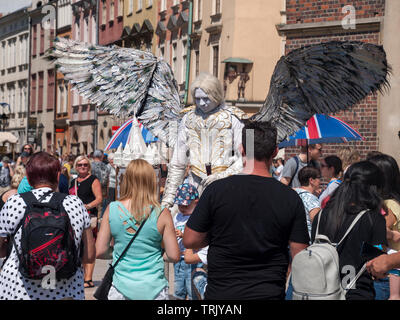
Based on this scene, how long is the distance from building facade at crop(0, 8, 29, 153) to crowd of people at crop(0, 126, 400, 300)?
4883 centimetres

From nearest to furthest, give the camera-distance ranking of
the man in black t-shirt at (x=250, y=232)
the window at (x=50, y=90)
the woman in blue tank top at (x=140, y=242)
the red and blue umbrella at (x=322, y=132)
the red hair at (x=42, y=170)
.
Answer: the man in black t-shirt at (x=250, y=232)
the red hair at (x=42, y=170)
the woman in blue tank top at (x=140, y=242)
the red and blue umbrella at (x=322, y=132)
the window at (x=50, y=90)

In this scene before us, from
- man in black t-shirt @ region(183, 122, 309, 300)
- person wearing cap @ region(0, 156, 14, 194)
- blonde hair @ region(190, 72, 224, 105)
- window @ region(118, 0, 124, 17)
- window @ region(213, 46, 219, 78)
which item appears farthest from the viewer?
window @ region(118, 0, 124, 17)

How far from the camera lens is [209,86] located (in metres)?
6.90

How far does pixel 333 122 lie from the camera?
13047 mm

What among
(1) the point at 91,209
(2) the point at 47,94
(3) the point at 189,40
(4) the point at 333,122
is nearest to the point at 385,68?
(1) the point at 91,209

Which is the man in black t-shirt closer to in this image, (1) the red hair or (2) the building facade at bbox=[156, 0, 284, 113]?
(1) the red hair

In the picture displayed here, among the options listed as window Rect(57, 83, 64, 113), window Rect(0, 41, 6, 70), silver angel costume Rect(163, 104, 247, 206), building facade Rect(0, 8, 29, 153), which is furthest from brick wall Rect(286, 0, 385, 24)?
window Rect(0, 41, 6, 70)

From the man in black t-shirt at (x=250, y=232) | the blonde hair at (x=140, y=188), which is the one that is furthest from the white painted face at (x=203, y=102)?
the man in black t-shirt at (x=250, y=232)

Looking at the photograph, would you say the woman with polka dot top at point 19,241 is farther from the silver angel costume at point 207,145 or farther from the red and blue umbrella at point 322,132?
the red and blue umbrella at point 322,132

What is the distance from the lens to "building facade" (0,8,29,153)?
54.2m

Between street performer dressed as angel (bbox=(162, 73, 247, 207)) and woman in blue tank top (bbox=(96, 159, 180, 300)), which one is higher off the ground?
street performer dressed as angel (bbox=(162, 73, 247, 207))

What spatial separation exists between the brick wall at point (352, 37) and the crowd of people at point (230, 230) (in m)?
13.0

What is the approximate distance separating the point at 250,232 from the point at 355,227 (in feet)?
2.22

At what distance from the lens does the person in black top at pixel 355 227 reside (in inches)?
192
